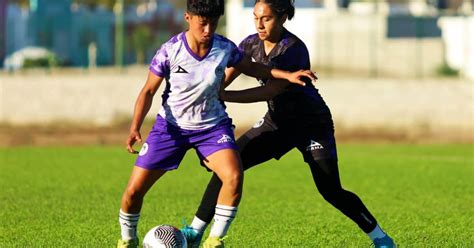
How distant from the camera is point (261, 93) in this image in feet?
31.9

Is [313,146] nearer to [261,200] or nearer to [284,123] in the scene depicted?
[284,123]

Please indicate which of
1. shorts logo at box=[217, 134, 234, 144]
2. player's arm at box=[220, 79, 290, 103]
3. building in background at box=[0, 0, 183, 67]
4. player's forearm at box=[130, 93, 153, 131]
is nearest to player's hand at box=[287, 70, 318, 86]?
player's arm at box=[220, 79, 290, 103]

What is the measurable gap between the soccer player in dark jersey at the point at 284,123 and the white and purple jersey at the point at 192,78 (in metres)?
0.43

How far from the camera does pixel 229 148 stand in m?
9.19

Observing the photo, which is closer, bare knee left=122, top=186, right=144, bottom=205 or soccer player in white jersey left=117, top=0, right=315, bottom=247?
soccer player in white jersey left=117, top=0, right=315, bottom=247

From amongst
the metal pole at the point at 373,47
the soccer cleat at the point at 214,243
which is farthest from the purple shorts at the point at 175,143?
the metal pole at the point at 373,47

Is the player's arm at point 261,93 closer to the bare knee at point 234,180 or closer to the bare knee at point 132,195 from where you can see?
the bare knee at point 234,180

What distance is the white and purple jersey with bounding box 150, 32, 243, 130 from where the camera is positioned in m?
9.07

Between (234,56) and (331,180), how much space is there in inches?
58.1

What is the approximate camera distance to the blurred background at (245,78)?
31422 millimetres

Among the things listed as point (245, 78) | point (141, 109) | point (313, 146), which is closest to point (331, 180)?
point (313, 146)

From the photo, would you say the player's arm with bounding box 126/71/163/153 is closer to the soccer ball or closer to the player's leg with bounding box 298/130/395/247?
the soccer ball

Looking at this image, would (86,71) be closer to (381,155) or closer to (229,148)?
(381,155)

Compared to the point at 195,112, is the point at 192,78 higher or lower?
higher
